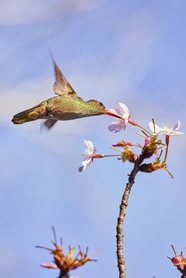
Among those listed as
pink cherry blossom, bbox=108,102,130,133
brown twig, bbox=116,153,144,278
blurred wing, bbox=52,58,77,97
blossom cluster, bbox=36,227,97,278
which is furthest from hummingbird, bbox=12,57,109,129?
blossom cluster, bbox=36,227,97,278

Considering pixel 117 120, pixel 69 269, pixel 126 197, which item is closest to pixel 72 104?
pixel 117 120

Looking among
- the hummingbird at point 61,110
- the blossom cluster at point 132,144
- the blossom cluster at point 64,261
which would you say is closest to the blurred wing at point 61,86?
the hummingbird at point 61,110

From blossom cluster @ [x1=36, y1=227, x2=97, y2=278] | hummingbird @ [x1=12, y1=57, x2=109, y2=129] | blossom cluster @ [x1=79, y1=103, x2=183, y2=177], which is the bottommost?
blossom cluster @ [x1=36, y1=227, x2=97, y2=278]

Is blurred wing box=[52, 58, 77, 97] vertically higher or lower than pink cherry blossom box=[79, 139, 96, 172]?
higher

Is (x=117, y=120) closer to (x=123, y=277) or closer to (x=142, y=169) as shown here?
(x=142, y=169)

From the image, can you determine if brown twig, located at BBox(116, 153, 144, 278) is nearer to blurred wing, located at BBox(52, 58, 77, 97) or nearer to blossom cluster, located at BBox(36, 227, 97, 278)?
blossom cluster, located at BBox(36, 227, 97, 278)

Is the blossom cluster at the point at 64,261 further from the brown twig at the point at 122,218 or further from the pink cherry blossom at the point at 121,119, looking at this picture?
the pink cherry blossom at the point at 121,119
